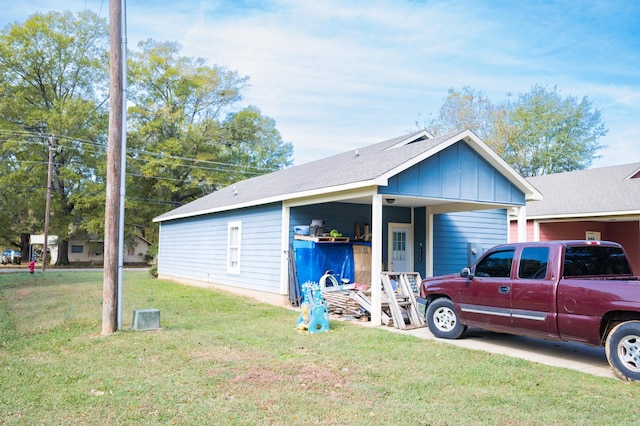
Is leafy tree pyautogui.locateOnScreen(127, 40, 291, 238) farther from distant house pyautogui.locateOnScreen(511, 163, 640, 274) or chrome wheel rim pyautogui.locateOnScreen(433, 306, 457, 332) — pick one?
chrome wheel rim pyautogui.locateOnScreen(433, 306, 457, 332)

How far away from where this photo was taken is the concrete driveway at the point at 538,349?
23.3 ft

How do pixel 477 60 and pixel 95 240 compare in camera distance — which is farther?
pixel 95 240

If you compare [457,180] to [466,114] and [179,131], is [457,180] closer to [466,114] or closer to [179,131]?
[466,114]

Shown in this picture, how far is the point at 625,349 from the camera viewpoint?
6.22 metres

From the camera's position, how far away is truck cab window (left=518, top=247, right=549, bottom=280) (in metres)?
7.34

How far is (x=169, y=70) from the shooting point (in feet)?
141

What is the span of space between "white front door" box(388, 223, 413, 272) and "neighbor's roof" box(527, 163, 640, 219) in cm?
606

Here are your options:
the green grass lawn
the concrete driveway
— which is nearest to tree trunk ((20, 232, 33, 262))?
the green grass lawn

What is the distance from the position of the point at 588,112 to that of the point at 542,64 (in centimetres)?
1387

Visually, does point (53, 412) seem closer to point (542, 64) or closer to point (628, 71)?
point (542, 64)

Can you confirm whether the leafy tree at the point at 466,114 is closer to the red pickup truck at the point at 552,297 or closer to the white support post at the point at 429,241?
the white support post at the point at 429,241

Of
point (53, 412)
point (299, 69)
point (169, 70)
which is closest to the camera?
point (53, 412)

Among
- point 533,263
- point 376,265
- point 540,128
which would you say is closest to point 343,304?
point 376,265

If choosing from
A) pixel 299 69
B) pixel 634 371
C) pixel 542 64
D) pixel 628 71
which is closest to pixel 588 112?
pixel 628 71
